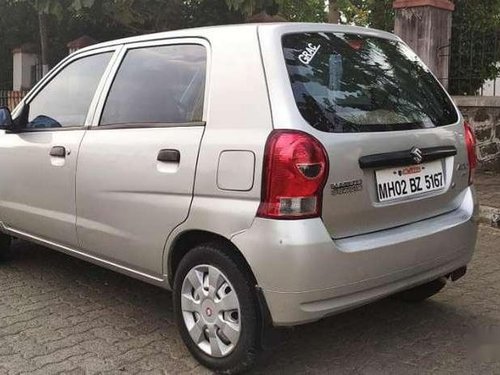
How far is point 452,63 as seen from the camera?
27.4ft

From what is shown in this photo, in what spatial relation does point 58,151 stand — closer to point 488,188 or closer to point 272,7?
point 488,188

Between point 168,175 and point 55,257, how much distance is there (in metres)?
2.46

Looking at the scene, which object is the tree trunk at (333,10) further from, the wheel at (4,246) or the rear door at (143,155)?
the rear door at (143,155)

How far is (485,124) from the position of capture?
25.3 ft

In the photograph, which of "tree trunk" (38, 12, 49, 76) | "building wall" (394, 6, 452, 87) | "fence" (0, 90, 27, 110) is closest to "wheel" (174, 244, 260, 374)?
"building wall" (394, 6, 452, 87)

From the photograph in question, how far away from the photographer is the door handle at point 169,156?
314 cm

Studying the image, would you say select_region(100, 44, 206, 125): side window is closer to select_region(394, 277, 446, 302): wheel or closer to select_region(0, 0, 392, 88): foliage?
select_region(394, 277, 446, 302): wheel

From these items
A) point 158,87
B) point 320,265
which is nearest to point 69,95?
point 158,87

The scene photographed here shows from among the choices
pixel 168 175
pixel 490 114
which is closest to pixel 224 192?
pixel 168 175

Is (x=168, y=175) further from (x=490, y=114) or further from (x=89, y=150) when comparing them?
(x=490, y=114)

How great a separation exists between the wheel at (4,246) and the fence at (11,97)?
10178 mm

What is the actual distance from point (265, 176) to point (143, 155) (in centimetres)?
85

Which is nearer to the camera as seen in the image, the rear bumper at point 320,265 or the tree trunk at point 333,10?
the rear bumper at point 320,265

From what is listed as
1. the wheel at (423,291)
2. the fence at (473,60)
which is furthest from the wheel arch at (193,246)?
the fence at (473,60)
